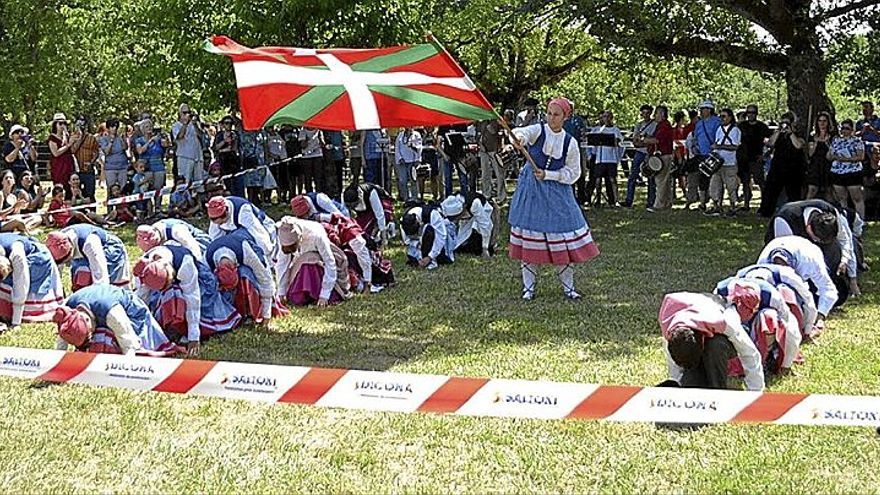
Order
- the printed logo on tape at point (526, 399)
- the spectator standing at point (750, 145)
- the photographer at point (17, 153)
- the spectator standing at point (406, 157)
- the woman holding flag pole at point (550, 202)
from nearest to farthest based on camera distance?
1. the printed logo on tape at point (526, 399)
2. the woman holding flag pole at point (550, 202)
3. the spectator standing at point (750, 145)
4. the photographer at point (17, 153)
5. the spectator standing at point (406, 157)

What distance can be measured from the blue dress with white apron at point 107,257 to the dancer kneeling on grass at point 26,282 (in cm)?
30

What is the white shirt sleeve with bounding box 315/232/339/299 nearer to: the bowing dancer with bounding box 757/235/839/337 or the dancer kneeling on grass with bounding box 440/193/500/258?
the dancer kneeling on grass with bounding box 440/193/500/258

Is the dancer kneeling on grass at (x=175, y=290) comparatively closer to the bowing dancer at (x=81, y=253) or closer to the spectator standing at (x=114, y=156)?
the bowing dancer at (x=81, y=253)

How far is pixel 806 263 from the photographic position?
628 cm

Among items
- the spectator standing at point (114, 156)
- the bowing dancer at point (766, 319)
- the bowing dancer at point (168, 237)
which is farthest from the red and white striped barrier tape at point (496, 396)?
the spectator standing at point (114, 156)

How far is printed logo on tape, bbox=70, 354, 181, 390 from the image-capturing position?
429cm

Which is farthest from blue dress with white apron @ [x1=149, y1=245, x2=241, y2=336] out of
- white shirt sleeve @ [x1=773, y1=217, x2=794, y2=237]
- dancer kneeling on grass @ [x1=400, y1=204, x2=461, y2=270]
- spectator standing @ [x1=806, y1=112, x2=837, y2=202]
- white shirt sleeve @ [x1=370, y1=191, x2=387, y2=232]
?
spectator standing @ [x1=806, y1=112, x2=837, y2=202]

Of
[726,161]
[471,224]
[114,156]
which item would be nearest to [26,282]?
[471,224]

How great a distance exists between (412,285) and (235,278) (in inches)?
99.9

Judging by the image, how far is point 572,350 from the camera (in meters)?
6.51

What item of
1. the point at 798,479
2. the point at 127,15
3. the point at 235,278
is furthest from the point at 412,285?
the point at 127,15

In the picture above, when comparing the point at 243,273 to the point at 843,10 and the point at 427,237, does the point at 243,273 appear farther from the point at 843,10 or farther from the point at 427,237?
the point at 843,10

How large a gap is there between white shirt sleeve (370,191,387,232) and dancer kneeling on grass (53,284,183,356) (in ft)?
11.5

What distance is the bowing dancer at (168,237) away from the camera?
678cm
